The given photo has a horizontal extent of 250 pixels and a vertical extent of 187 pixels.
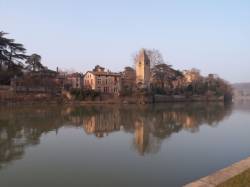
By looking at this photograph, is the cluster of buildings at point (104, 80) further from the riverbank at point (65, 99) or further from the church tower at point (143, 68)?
the riverbank at point (65, 99)

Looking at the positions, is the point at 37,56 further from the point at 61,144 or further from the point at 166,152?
the point at 166,152

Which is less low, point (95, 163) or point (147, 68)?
point (147, 68)

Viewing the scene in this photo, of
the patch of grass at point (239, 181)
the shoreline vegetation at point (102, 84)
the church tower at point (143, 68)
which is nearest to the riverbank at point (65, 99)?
the shoreline vegetation at point (102, 84)

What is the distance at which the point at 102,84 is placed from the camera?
64.5 metres

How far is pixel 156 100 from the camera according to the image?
64062 mm

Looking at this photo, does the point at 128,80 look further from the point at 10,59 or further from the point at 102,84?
the point at 10,59

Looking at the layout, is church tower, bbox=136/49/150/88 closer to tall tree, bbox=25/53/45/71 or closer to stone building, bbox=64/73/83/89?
stone building, bbox=64/73/83/89

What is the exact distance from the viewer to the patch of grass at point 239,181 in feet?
20.0

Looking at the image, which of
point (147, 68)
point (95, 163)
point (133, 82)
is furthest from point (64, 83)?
point (95, 163)

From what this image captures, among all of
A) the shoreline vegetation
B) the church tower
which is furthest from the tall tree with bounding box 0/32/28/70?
the church tower

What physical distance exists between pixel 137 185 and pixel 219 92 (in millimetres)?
83968

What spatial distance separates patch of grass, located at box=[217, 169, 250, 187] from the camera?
6.09m

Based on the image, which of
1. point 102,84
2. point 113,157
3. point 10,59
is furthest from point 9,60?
point 113,157

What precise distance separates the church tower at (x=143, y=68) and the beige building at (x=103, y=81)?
6.11 m
